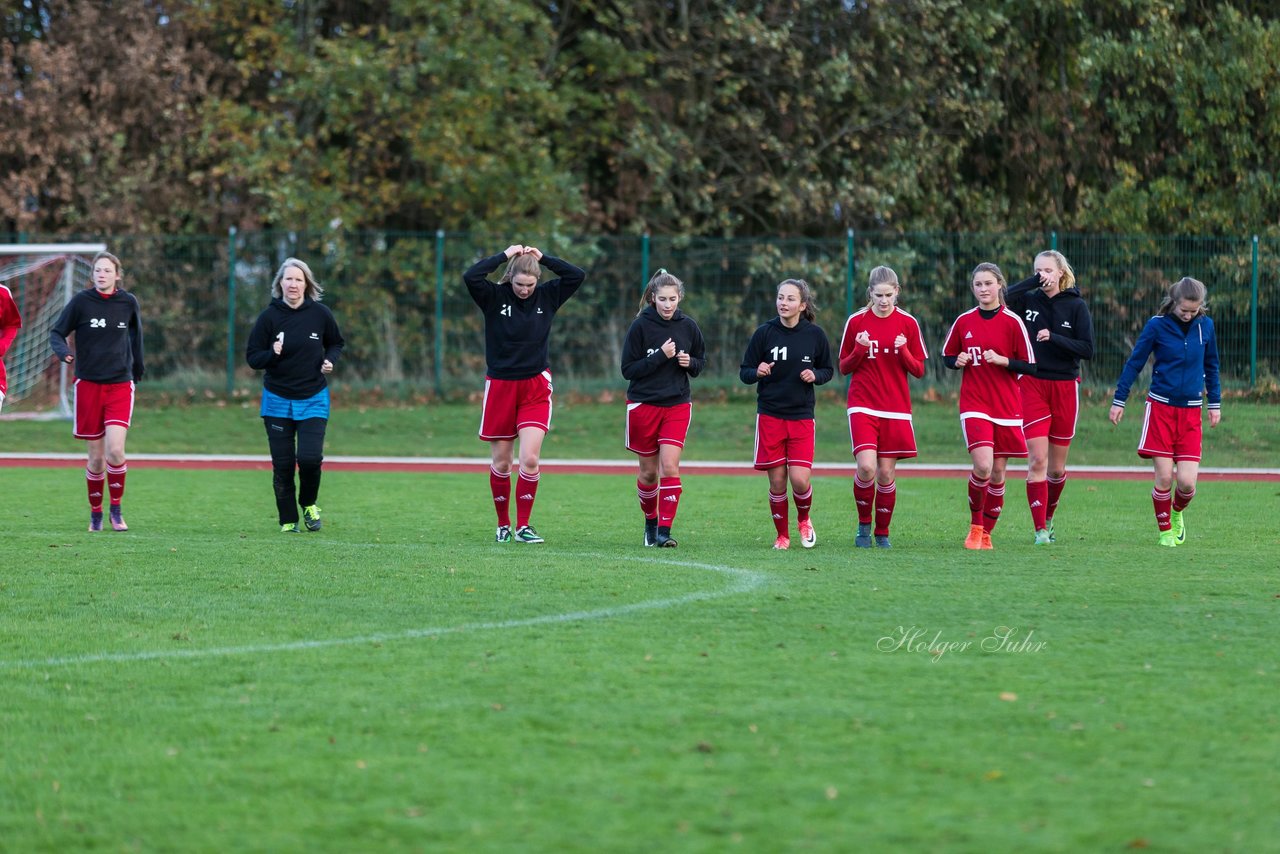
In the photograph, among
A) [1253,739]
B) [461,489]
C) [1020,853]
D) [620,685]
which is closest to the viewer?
[1020,853]

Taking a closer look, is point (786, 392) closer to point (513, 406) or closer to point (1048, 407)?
point (513, 406)

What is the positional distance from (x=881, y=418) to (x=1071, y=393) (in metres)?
1.59

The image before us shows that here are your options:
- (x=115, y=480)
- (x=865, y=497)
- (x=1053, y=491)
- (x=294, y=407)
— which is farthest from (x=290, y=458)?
(x=1053, y=491)

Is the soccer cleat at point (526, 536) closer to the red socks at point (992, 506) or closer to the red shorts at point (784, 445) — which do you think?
the red shorts at point (784, 445)

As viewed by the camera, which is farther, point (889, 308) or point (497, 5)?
point (497, 5)

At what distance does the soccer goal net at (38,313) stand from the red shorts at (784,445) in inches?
622

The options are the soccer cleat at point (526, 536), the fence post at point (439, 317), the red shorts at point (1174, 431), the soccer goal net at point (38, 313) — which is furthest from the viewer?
the fence post at point (439, 317)

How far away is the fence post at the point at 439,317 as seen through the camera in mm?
24703

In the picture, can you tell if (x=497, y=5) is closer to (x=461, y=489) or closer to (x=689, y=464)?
(x=689, y=464)

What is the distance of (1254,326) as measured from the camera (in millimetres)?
23781

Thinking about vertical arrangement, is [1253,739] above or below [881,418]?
below

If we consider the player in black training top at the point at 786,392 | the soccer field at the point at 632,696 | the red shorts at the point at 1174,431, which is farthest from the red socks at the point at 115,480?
the red shorts at the point at 1174,431

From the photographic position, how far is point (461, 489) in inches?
613

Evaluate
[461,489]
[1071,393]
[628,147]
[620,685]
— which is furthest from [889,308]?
[628,147]
